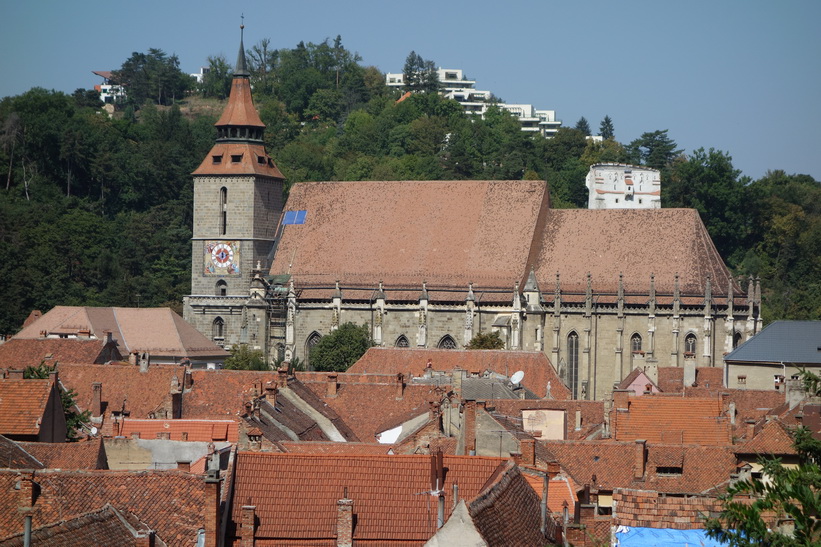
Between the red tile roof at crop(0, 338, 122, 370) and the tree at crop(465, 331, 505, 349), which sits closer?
the red tile roof at crop(0, 338, 122, 370)

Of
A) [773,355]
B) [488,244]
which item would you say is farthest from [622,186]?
[773,355]

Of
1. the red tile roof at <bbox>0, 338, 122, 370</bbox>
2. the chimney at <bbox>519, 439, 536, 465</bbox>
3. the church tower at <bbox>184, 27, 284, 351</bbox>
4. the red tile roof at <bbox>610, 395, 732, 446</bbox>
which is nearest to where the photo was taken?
the chimney at <bbox>519, 439, 536, 465</bbox>

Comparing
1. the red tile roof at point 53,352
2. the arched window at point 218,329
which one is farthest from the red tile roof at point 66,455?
the arched window at point 218,329

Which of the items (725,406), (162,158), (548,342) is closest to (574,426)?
(725,406)

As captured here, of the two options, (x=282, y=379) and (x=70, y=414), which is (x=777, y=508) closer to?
(x=70, y=414)

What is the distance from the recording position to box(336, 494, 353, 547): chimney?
23109 mm

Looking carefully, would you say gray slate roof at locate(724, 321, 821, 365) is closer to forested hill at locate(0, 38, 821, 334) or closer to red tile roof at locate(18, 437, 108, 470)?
red tile roof at locate(18, 437, 108, 470)

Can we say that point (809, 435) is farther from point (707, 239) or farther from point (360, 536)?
point (707, 239)

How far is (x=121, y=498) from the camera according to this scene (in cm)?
2289

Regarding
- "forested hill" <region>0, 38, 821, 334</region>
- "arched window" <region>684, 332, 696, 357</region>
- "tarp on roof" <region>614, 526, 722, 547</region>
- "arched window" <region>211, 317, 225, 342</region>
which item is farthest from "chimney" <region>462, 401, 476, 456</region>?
"forested hill" <region>0, 38, 821, 334</region>

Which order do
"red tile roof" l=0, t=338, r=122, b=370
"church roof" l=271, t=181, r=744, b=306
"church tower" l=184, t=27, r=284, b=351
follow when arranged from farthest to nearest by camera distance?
1. "church tower" l=184, t=27, r=284, b=351
2. "church roof" l=271, t=181, r=744, b=306
3. "red tile roof" l=0, t=338, r=122, b=370

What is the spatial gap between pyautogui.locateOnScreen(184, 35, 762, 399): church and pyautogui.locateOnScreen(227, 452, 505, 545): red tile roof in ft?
160

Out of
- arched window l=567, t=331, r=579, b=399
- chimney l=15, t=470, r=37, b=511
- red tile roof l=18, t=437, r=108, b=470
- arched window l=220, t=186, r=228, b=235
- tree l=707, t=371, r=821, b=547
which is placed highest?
arched window l=220, t=186, r=228, b=235

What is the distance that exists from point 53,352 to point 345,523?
3827 cm
